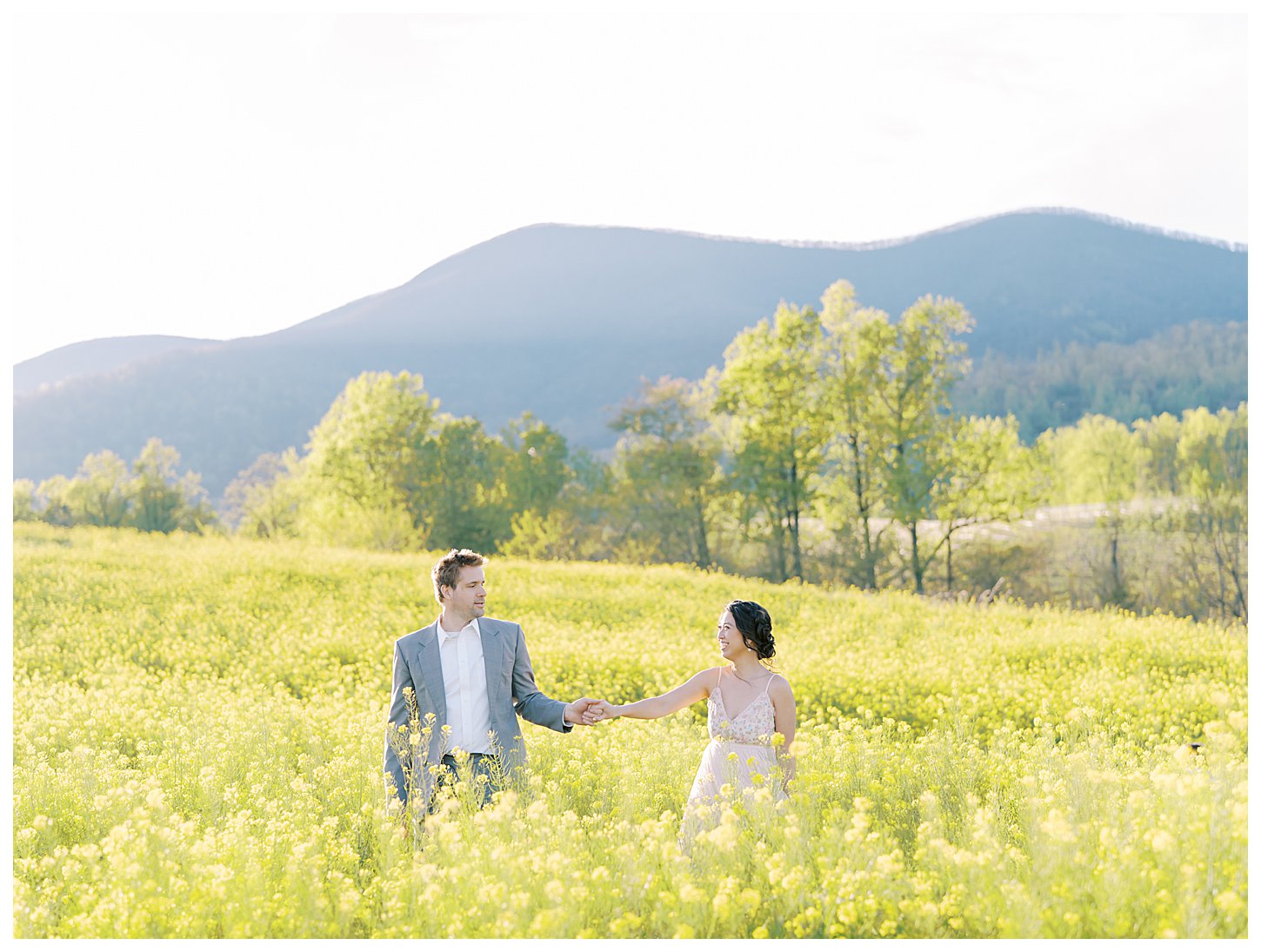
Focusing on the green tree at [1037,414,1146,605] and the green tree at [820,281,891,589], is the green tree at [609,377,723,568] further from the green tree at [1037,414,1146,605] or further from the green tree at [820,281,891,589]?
the green tree at [1037,414,1146,605]

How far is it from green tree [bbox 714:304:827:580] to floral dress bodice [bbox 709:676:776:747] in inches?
1492

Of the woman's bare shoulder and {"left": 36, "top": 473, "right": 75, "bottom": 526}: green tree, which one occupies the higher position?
the woman's bare shoulder

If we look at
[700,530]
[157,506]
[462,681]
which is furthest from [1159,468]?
[157,506]

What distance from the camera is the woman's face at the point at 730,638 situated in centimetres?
588

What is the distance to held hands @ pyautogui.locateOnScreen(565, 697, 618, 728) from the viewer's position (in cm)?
631

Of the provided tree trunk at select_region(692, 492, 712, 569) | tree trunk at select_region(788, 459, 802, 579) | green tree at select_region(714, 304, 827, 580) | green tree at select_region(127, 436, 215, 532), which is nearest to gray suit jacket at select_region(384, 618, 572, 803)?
green tree at select_region(714, 304, 827, 580)

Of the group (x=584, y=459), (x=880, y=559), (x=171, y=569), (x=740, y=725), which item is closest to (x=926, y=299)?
(x=880, y=559)

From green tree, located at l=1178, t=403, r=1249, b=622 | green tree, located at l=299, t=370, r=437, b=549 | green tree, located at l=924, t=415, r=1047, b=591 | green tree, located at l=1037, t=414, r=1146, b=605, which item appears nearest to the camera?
green tree, located at l=1178, t=403, r=1249, b=622

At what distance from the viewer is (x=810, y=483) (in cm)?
4591

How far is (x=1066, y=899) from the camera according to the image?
4121 mm

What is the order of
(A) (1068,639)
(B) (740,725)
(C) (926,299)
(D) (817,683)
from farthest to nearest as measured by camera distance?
(C) (926,299) < (A) (1068,639) < (D) (817,683) < (B) (740,725)

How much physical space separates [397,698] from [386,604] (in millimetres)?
13884

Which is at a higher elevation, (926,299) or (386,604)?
(926,299)

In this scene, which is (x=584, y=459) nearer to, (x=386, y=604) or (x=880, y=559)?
(x=880, y=559)
